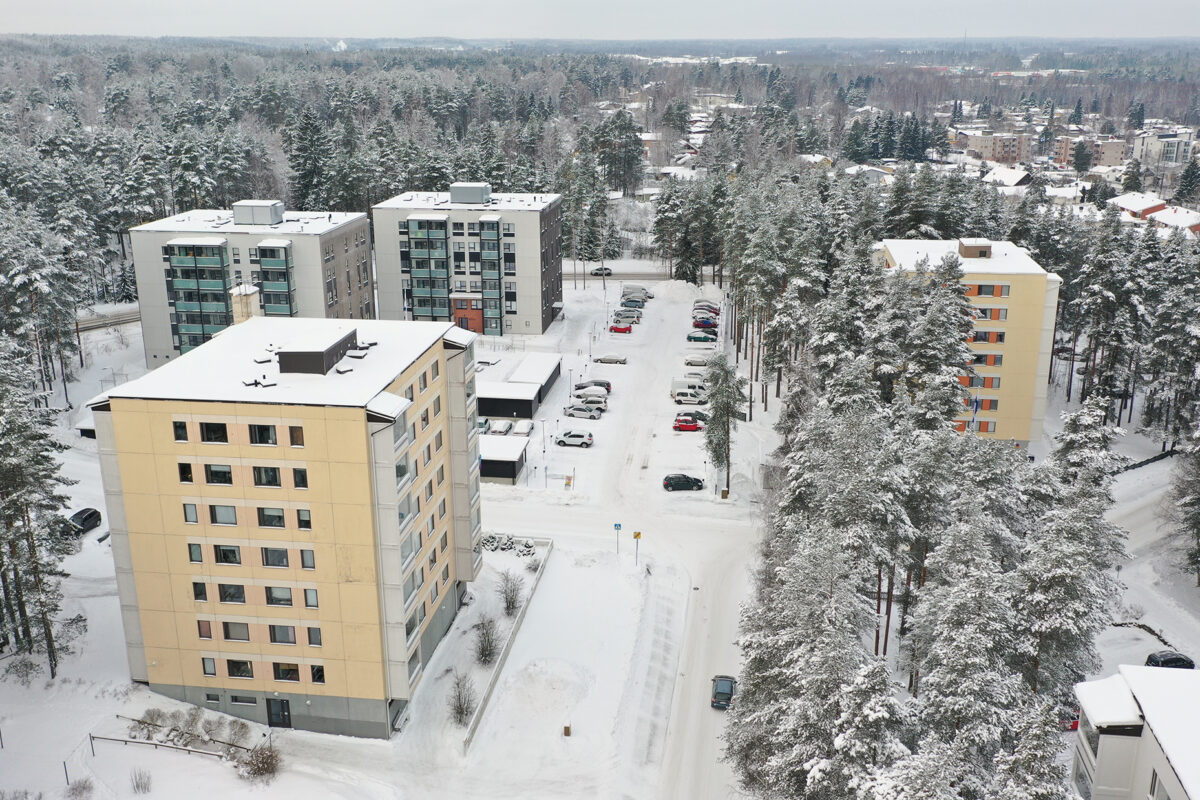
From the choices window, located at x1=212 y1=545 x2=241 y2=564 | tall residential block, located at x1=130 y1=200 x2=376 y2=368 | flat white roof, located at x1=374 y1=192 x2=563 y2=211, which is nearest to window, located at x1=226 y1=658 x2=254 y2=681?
window, located at x1=212 y1=545 x2=241 y2=564

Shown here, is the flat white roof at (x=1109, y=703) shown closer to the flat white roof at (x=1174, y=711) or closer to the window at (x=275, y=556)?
the flat white roof at (x=1174, y=711)

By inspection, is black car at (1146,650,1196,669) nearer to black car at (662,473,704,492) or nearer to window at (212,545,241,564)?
black car at (662,473,704,492)

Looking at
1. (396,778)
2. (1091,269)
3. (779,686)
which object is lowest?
(396,778)

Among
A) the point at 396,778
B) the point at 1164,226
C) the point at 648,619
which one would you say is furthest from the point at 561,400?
the point at 1164,226

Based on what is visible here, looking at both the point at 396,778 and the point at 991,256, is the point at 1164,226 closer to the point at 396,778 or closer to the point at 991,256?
the point at 991,256

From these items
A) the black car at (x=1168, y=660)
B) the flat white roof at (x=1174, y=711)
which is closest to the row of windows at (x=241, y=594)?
the flat white roof at (x=1174, y=711)
